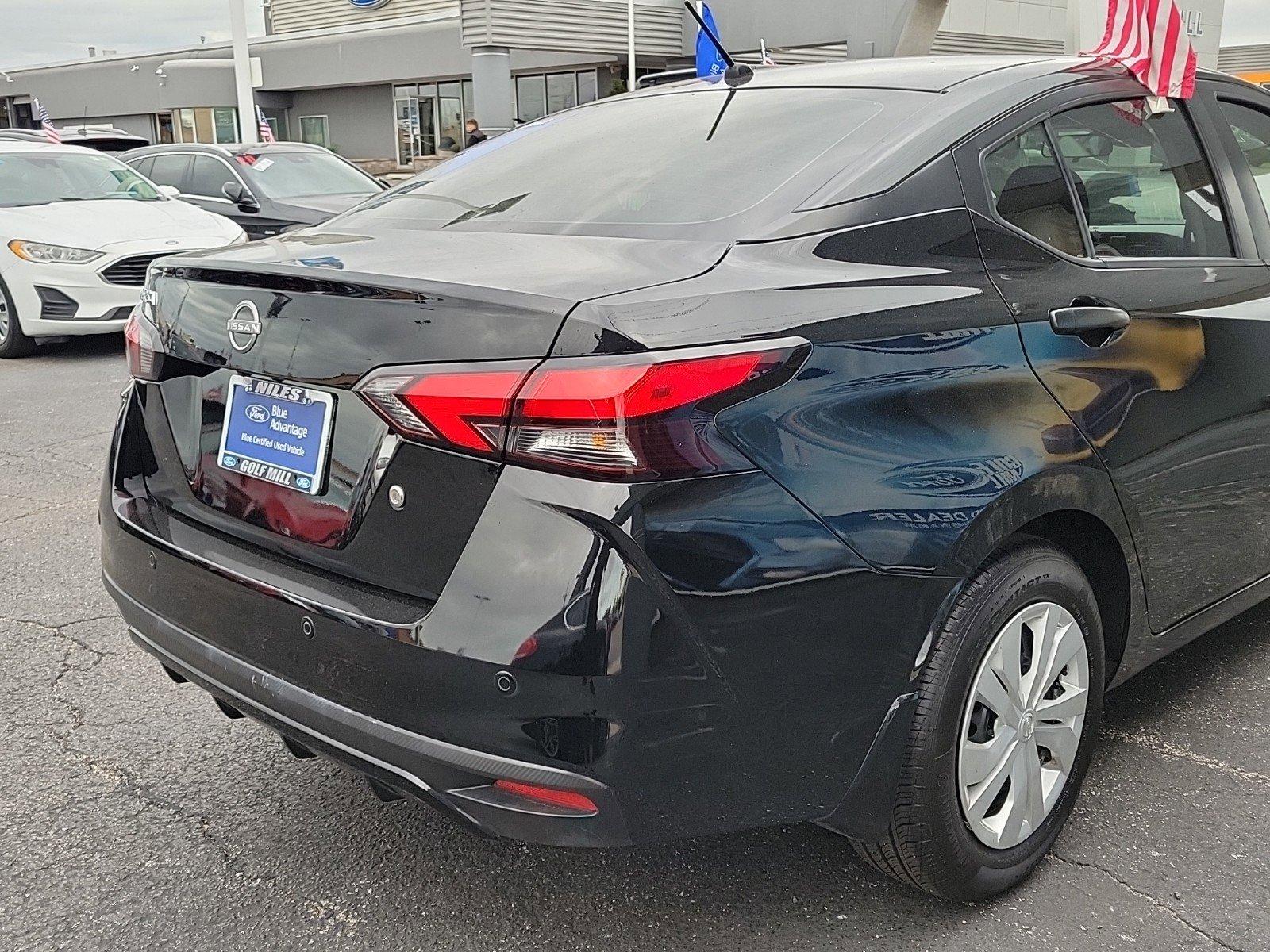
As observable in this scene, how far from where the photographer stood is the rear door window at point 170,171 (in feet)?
41.4

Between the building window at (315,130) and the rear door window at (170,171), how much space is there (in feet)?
96.2

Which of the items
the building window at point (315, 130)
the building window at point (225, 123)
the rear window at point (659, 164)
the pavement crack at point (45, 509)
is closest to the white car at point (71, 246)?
the pavement crack at point (45, 509)

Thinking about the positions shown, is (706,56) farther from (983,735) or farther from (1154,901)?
(1154,901)

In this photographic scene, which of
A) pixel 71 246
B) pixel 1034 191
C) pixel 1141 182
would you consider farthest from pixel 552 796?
pixel 71 246

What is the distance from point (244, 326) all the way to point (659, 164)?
0.97 meters

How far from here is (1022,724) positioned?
2.40 meters

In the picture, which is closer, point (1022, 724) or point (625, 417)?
point (625, 417)

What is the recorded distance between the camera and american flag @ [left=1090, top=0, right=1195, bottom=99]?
2936 millimetres

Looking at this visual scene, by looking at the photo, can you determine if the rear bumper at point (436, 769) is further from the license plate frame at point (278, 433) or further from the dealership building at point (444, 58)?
the dealership building at point (444, 58)

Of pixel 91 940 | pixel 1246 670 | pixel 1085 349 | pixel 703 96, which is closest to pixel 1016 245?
pixel 1085 349

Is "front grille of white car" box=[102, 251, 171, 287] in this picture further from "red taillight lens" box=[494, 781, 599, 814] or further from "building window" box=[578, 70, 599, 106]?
"building window" box=[578, 70, 599, 106]

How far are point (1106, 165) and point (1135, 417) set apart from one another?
0.64 m

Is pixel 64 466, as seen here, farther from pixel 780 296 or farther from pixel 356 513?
pixel 780 296

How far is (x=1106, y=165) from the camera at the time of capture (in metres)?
2.83
